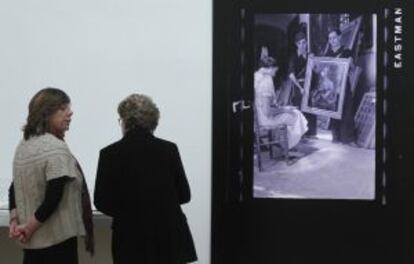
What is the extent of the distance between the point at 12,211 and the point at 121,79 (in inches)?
53.4

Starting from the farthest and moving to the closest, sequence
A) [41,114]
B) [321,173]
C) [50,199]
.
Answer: [321,173] < [41,114] < [50,199]

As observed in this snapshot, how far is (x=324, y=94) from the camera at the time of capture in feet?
13.2

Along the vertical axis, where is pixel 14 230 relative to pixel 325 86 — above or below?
below

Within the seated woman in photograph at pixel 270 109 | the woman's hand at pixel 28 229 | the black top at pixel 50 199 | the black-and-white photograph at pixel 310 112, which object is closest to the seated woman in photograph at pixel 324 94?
the black-and-white photograph at pixel 310 112

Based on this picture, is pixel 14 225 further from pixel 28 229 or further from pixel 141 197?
pixel 141 197

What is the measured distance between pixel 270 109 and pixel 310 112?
0.88 feet

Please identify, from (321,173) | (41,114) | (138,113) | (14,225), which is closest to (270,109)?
(321,173)

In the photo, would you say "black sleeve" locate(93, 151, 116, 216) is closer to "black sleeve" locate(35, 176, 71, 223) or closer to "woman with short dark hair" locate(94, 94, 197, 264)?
"woman with short dark hair" locate(94, 94, 197, 264)

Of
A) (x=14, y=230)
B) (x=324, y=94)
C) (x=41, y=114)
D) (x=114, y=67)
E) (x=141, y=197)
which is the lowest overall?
(x=14, y=230)

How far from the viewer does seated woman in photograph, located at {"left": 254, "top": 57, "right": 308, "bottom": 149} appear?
402cm

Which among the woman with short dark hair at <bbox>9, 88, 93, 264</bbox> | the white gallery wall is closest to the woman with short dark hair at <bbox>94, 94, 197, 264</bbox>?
the woman with short dark hair at <bbox>9, 88, 93, 264</bbox>

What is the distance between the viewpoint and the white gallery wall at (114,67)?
13.1ft

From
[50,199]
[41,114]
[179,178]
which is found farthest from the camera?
[179,178]

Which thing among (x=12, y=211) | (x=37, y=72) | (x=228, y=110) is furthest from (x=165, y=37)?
(x=12, y=211)
